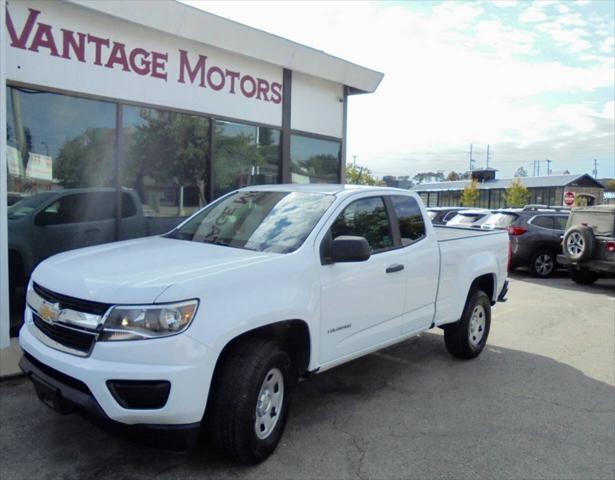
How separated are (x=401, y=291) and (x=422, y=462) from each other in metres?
1.53

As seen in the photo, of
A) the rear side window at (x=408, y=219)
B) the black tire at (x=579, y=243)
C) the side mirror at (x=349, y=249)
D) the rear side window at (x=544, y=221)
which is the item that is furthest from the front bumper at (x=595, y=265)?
the side mirror at (x=349, y=249)

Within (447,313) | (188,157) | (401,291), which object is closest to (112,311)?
(401,291)

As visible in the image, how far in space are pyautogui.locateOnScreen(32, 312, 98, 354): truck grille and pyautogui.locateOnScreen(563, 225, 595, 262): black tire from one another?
414 inches

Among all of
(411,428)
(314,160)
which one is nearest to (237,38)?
(314,160)

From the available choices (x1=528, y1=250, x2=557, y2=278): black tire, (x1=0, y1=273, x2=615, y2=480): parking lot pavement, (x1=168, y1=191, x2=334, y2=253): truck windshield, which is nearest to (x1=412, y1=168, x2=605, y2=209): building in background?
(x1=528, y1=250, x2=557, y2=278): black tire

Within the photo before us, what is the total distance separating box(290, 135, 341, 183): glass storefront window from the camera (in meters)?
9.90

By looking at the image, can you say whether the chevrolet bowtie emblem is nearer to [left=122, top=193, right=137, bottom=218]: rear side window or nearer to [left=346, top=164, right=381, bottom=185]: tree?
[left=122, top=193, right=137, bottom=218]: rear side window

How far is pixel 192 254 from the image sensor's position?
3.76 meters

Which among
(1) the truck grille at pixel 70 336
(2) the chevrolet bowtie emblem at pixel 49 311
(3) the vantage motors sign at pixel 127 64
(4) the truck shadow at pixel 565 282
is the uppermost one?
(3) the vantage motors sign at pixel 127 64

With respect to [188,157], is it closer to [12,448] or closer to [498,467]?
[12,448]

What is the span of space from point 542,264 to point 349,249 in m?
10.9

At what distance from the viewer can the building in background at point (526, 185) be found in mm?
50719

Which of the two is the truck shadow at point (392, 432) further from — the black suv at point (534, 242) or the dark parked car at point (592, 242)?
the black suv at point (534, 242)

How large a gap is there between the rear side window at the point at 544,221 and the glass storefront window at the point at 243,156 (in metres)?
7.30
